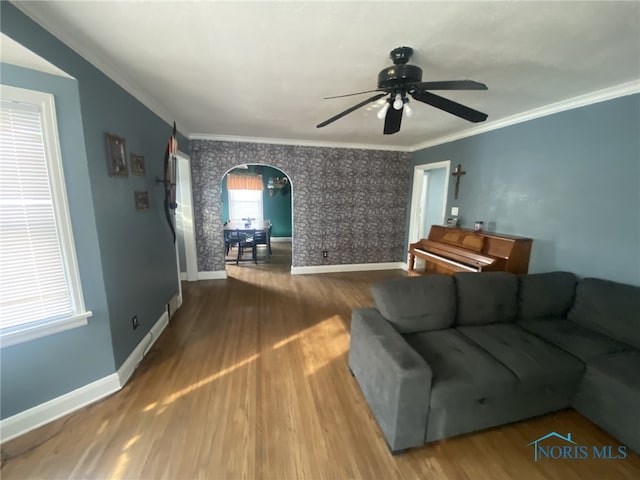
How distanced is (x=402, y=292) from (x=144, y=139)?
109 inches

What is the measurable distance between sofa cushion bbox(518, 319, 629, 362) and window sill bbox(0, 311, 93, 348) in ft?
10.9

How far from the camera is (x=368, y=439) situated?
156 cm

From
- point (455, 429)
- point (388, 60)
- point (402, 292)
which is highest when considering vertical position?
point (388, 60)

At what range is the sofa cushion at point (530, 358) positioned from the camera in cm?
154

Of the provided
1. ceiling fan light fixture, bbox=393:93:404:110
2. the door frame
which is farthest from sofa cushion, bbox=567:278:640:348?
the door frame

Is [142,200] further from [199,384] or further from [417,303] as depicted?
[417,303]

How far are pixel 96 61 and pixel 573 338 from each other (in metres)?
3.96

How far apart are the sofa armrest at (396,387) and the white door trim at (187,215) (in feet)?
11.4

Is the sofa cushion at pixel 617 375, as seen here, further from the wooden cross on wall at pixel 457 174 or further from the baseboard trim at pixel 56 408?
the baseboard trim at pixel 56 408

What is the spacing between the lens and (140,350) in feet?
7.18

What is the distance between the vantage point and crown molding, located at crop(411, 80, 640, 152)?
2.01m

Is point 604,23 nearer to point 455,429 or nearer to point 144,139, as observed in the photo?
point 455,429

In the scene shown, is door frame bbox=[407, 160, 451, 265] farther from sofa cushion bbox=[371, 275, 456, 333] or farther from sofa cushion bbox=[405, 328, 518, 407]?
sofa cushion bbox=[405, 328, 518, 407]

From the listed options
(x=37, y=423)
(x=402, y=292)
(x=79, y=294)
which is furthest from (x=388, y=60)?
(x=37, y=423)
